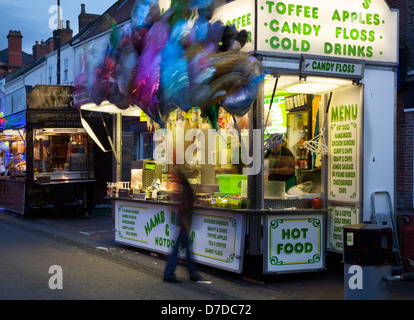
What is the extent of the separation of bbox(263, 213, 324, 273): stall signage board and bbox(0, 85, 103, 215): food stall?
9749 millimetres

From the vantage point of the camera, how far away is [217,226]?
26.6 feet

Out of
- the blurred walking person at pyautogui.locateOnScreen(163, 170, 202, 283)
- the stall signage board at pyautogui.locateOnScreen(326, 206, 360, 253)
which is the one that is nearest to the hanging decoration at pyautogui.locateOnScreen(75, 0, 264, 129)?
the blurred walking person at pyautogui.locateOnScreen(163, 170, 202, 283)

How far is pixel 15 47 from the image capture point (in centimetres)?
4909

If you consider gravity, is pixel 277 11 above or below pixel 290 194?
above

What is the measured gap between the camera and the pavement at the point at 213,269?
7.05 meters

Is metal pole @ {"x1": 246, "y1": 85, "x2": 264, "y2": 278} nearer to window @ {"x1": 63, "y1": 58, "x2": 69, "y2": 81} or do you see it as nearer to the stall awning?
→ the stall awning

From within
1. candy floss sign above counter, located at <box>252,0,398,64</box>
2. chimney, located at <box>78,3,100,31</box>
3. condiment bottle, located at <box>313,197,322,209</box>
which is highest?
chimney, located at <box>78,3,100,31</box>

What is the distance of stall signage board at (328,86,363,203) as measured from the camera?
804 centimetres

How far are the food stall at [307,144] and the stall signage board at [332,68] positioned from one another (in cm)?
1

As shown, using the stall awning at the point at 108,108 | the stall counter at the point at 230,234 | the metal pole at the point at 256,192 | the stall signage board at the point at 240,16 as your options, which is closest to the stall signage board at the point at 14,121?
the stall awning at the point at 108,108
